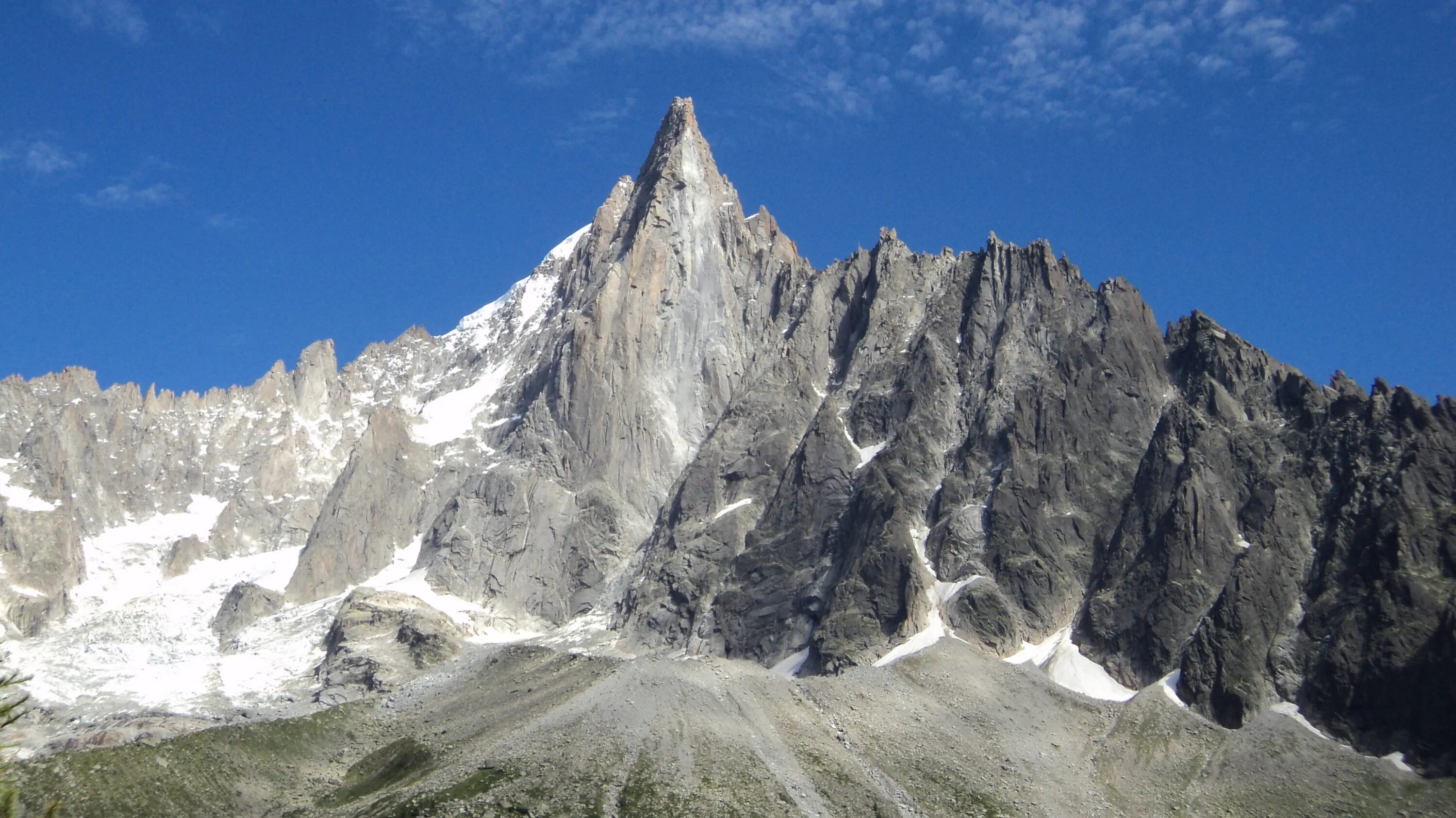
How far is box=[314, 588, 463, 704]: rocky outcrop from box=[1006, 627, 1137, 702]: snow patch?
7834 cm

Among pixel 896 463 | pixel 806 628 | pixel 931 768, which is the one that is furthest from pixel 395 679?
pixel 931 768

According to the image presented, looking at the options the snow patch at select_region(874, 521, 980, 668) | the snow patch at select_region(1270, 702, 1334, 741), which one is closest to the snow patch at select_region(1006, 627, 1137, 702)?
the snow patch at select_region(874, 521, 980, 668)

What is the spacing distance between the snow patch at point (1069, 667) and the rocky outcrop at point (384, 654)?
257 feet

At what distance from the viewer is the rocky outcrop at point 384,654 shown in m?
186

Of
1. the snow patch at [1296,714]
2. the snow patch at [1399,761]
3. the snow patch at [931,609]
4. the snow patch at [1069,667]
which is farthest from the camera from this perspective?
the snow patch at [931,609]

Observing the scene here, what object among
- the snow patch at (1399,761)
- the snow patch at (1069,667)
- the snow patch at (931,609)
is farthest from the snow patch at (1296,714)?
the snow patch at (931,609)

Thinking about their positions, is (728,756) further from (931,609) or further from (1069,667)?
(931,609)

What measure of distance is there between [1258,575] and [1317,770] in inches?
1207

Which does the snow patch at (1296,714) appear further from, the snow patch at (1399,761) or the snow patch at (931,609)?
the snow patch at (931,609)

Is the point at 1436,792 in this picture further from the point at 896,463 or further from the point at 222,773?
the point at 222,773

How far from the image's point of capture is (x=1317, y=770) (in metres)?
125

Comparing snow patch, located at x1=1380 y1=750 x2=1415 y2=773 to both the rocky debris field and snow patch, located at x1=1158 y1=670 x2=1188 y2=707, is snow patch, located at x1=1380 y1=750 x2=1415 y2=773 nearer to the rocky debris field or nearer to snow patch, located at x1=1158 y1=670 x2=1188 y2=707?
the rocky debris field

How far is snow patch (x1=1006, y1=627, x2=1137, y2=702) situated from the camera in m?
149

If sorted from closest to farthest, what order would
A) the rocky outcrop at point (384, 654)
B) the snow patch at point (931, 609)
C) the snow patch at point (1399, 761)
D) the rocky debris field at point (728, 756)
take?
the rocky debris field at point (728, 756) → the snow patch at point (1399, 761) → the snow patch at point (931, 609) → the rocky outcrop at point (384, 654)
